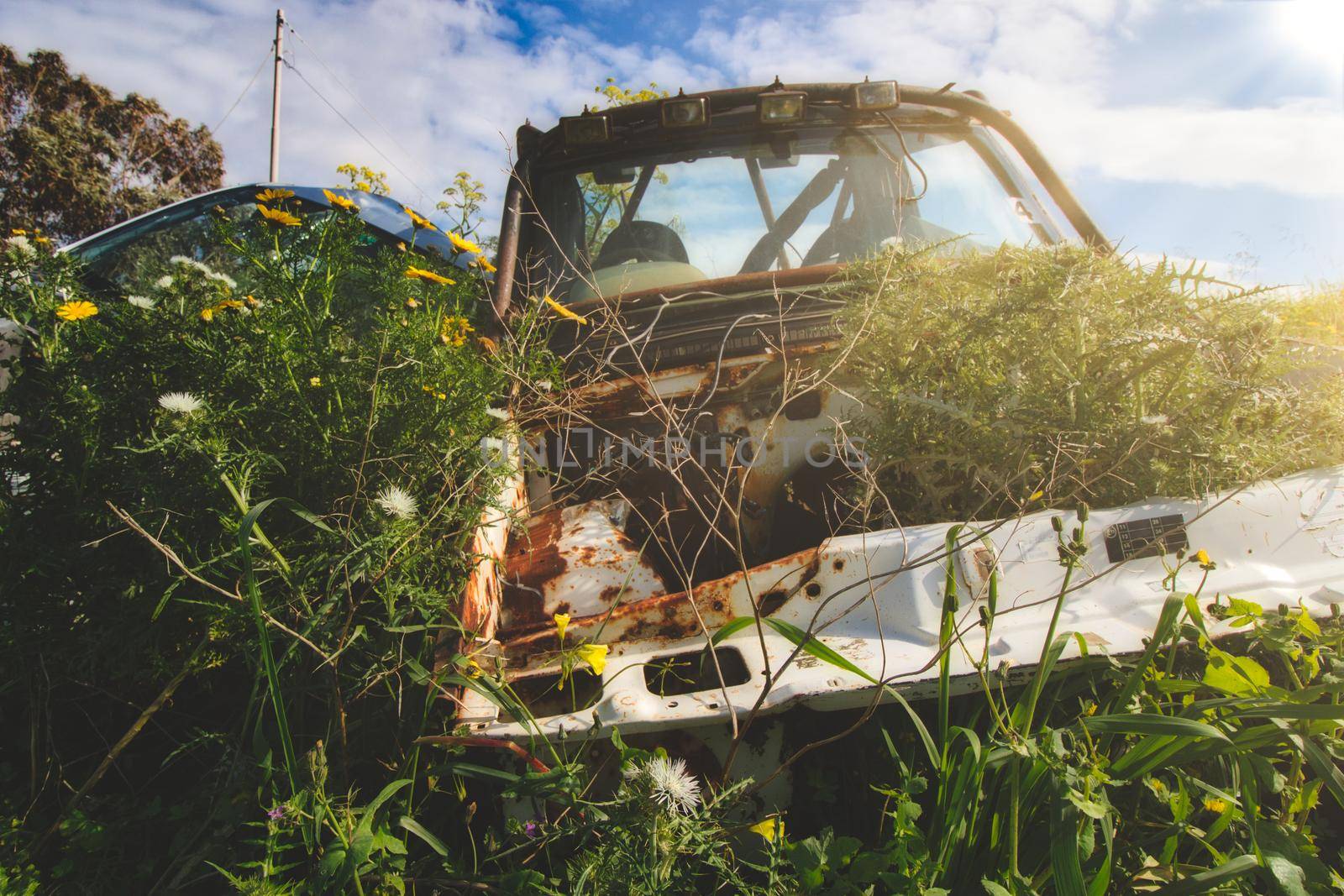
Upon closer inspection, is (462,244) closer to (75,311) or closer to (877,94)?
(75,311)

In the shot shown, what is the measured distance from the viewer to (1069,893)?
41.0 inches

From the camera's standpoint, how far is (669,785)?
3.71 ft

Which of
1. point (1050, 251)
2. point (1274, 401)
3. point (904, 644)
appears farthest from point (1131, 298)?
point (904, 644)

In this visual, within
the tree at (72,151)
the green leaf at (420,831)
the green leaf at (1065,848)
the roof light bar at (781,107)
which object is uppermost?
the tree at (72,151)

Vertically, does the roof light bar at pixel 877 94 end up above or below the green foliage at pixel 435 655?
above

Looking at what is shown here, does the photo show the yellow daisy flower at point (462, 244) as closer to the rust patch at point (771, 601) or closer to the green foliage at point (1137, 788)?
the rust patch at point (771, 601)

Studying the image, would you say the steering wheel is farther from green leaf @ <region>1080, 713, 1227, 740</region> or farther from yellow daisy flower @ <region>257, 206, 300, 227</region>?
green leaf @ <region>1080, 713, 1227, 740</region>

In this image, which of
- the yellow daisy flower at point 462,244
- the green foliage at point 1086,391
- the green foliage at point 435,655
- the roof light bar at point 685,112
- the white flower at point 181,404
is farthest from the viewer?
the roof light bar at point 685,112

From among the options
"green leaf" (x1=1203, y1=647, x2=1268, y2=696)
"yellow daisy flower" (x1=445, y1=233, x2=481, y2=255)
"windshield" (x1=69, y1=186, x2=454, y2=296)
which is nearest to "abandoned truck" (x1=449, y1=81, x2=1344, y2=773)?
"green leaf" (x1=1203, y1=647, x2=1268, y2=696)

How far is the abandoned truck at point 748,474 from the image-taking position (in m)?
1.45

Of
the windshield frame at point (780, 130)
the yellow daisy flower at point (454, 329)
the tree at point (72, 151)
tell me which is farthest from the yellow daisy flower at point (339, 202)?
the tree at point (72, 151)

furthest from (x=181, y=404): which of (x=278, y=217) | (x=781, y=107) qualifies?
(x=781, y=107)

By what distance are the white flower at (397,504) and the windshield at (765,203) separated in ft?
5.52

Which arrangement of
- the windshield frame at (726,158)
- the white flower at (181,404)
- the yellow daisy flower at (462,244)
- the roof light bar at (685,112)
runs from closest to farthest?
the white flower at (181,404) → the yellow daisy flower at (462,244) → the roof light bar at (685,112) → the windshield frame at (726,158)
